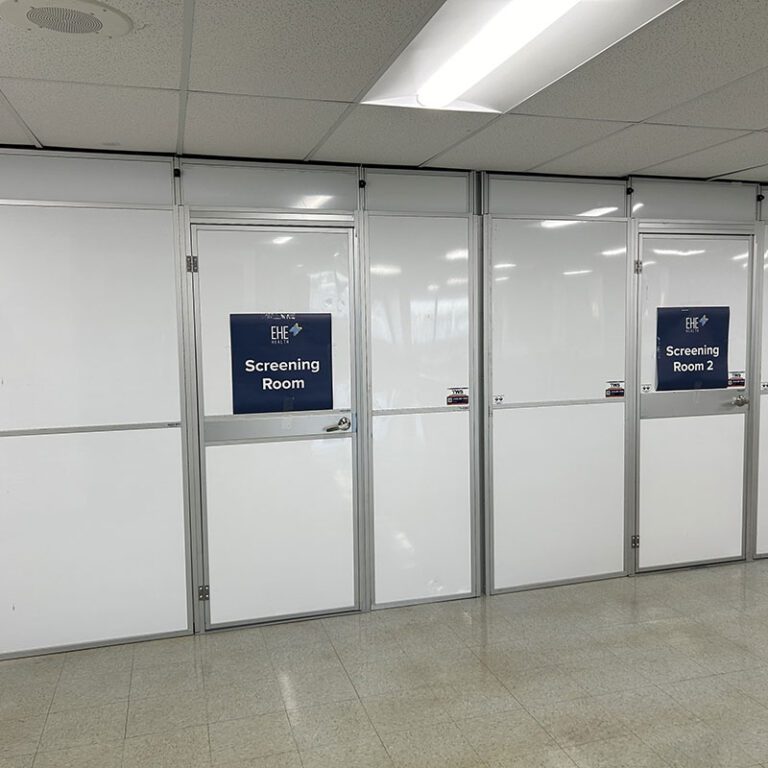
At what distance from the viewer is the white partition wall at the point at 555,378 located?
4.32m

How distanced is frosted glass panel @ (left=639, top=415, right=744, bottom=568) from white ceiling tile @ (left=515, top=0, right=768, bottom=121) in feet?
7.77

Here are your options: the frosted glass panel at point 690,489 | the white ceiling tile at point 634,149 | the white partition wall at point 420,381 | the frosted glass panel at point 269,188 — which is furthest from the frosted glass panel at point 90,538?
the frosted glass panel at point 690,489

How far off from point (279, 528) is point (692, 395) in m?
2.90

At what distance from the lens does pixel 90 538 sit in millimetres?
3729

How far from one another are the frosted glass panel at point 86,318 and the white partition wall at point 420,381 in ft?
3.91

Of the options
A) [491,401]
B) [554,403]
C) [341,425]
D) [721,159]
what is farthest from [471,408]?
[721,159]

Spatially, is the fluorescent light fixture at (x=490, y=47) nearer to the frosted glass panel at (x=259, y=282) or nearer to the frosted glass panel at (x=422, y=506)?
the frosted glass panel at (x=259, y=282)

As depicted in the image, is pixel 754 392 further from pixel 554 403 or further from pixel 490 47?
pixel 490 47

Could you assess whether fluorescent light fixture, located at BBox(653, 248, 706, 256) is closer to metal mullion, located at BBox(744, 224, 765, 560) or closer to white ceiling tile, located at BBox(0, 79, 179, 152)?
metal mullion, located at BBox(744, 224, 765, 560)

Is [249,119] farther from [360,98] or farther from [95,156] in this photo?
[95,156]

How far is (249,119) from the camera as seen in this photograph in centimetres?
306

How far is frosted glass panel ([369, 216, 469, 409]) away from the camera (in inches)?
161

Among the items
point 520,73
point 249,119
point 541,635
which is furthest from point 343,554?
point 520,73

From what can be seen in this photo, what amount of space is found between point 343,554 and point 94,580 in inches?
54.0
